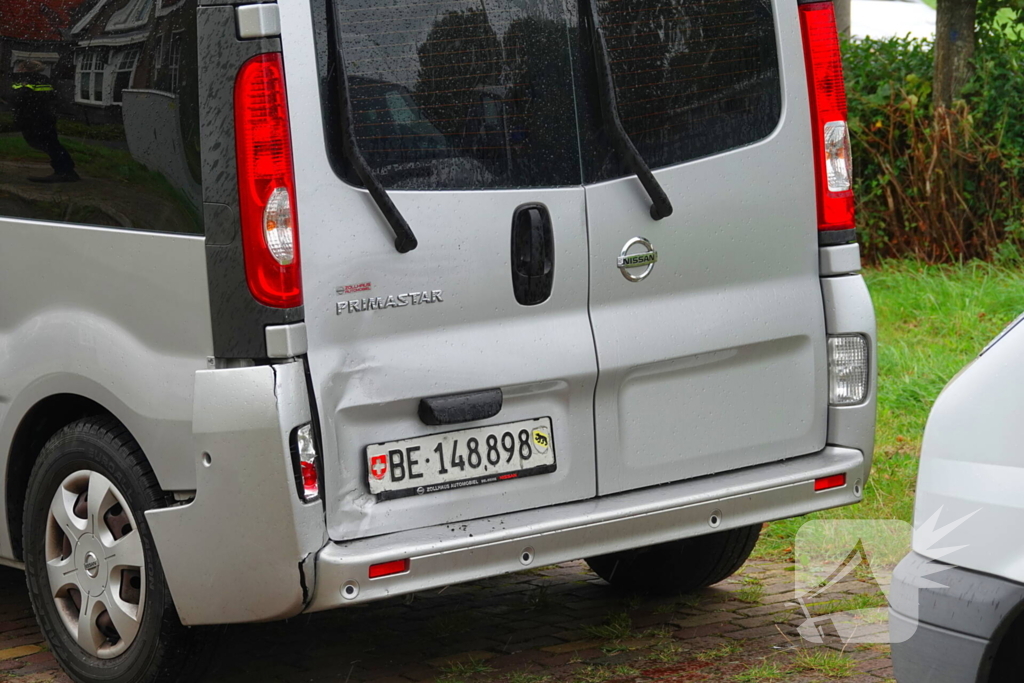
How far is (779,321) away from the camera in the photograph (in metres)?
4.18

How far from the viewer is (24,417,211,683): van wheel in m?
3.79

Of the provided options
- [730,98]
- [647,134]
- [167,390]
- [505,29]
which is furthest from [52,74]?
[730,98]

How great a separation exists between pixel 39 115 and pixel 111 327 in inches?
26.2

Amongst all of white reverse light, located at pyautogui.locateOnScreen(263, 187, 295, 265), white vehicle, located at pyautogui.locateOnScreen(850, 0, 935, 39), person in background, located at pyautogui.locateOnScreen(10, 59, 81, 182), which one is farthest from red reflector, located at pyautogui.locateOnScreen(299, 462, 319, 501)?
white vehicle, located at pyautogui.locateOnScreen(850, 0, 935, 39)

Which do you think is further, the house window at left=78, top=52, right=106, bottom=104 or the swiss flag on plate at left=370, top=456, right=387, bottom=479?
the house window at left=78, top=52, right=106, bottom=104

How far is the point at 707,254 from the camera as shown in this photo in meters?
4.07

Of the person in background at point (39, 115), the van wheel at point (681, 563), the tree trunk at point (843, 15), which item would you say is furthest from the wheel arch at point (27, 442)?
the tree trunk at point (843, 15)

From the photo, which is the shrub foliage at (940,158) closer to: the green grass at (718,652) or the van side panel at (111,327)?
the green grass at (718,652)

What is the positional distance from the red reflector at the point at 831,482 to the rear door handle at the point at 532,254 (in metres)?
0.99

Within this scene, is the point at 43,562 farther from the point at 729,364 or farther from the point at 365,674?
the point at 729,364

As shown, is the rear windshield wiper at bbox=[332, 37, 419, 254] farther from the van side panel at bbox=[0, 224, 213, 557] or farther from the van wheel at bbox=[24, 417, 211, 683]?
the van wheel at bbox=[24, 417, 211, 683]

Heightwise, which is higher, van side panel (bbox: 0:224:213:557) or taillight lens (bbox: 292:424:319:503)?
van side panel (bbox: 0:224:213:557)

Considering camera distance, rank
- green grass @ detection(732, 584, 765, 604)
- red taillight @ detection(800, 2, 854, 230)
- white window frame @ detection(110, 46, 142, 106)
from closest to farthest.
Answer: white window frame @ detection(110, 46, 142, 106) < red taillight @ detection(800, 2, 854, 230) < green grass @ detection(732, 584, 765, 604)

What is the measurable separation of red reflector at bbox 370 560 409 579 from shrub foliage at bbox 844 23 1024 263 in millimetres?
7035
